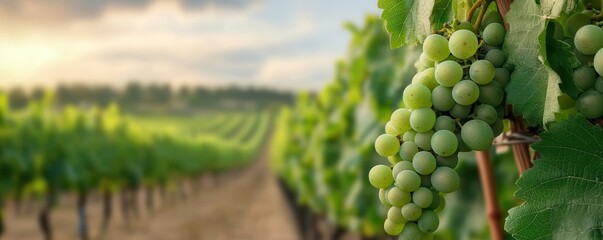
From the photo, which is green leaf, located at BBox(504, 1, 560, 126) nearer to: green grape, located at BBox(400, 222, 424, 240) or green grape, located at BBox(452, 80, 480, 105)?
green grape, located at BBox(452, 80, 480, 105)

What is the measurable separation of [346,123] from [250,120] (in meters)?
75.3

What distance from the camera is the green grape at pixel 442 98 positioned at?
36.1 inches

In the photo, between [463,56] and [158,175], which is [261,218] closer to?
[158,175]

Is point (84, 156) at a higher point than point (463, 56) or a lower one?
lower

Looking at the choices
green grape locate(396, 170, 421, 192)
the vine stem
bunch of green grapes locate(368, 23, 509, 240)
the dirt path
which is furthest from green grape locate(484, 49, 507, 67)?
the dirt path

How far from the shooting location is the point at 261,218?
23.6 meters

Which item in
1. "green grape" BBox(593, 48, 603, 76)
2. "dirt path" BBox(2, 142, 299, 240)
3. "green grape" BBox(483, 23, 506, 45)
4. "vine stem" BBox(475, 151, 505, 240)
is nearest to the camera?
"green grape" BBox(593, 48, 603, 76)

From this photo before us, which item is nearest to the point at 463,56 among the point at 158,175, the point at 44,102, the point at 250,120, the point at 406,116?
the point at 406,116

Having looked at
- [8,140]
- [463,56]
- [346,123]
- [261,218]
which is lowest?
[261,218]

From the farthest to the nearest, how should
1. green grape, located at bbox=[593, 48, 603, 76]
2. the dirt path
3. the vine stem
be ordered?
the dirt path, the vine stem, green grape, located at bbox=[593, 48, 603, 76]

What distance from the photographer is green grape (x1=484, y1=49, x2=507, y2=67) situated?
3.05 ft

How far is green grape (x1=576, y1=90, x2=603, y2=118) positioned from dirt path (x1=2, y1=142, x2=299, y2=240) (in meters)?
17.6

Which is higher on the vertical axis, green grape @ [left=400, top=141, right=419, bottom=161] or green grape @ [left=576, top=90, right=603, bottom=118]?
green grape @ [left=576, top=90, right=603, bottom=118]

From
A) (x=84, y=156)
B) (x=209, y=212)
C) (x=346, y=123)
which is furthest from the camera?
(x=209, y=212)
